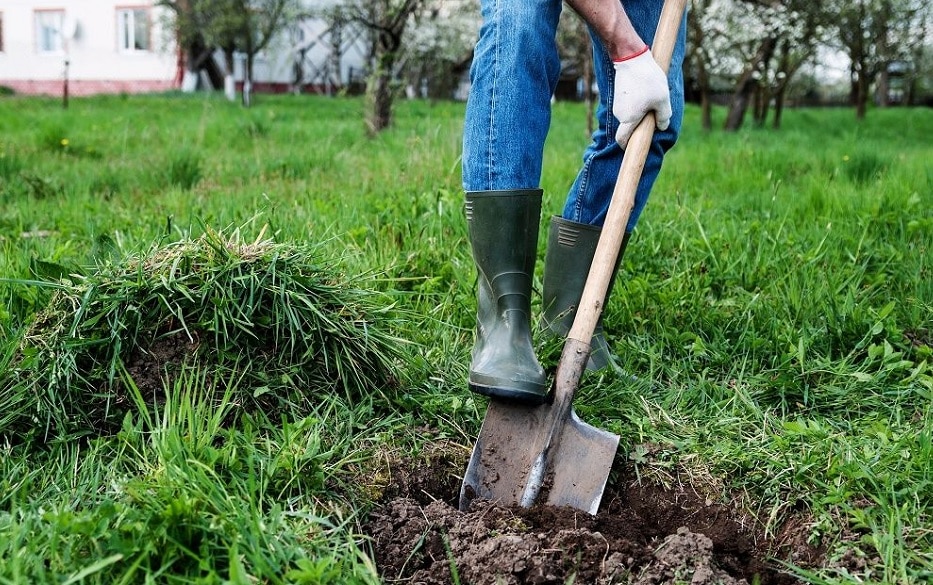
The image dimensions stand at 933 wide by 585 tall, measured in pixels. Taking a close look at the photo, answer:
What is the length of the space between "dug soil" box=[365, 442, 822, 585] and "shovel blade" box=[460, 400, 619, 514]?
0.23 ft

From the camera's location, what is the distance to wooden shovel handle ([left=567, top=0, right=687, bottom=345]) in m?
2.08

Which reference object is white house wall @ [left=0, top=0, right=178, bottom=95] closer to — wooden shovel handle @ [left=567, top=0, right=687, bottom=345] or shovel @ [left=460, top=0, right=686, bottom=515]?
wooden shovel handle @ [left=567, top=0, right=687, bottom=345]

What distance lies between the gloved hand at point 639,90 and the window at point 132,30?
2203 cm

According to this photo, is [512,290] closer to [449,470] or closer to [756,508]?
[449,470]

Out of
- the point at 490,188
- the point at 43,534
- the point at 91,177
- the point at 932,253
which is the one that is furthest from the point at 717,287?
the point at 91,177

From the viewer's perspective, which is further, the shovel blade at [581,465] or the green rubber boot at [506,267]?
the green rubber boot at [506,267]

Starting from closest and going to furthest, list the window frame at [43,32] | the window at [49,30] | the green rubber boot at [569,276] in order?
the green rubber boot at [569,276] < the window frame at [43,32] < the window at [49,30]

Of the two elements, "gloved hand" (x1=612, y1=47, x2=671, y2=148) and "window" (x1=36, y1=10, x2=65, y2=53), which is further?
"window" (x1=36, y1=10, x2=65, y2=53)

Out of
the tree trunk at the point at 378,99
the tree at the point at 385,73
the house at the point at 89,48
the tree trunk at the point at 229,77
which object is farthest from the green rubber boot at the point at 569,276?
the house at the point at 89,48

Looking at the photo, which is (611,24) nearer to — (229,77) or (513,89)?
(513,89)

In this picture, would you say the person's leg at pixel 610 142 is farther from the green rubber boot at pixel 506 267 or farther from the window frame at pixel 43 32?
the window frame at pixel 43 32

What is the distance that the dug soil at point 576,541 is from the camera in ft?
5.22

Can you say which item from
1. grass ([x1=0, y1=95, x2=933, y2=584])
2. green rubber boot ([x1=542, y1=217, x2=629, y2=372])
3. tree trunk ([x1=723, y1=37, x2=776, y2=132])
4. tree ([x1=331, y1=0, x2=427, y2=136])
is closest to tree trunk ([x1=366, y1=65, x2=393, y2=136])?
tree ([x1=331, y1=0, x2=427, y2=136])

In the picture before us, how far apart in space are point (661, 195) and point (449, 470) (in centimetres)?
280
